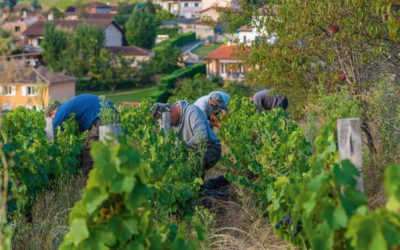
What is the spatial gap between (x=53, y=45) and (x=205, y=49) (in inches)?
753

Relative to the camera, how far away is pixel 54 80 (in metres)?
59.0

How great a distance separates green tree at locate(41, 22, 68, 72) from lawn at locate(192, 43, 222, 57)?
47.4ft

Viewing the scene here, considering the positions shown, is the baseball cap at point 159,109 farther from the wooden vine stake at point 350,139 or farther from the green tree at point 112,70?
the green tree at point 112,70

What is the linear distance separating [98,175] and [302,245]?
1997 millimetres

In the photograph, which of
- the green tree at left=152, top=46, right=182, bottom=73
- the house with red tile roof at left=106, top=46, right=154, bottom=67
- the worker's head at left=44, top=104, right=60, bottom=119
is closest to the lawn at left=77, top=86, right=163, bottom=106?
the green tree at left=152, top=46, right=182, bottom=73

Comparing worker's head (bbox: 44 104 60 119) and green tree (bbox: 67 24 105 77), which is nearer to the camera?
worker's head (bbox: 44 104 60 119)

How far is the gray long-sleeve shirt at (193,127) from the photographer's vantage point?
26.6 feet

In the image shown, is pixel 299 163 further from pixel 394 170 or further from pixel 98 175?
pixel 394 170

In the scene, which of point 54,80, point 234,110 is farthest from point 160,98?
point 234,110

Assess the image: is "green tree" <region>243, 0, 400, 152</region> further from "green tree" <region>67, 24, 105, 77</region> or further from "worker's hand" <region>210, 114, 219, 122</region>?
"green tree" <region>67, 24, 105, 77</region>

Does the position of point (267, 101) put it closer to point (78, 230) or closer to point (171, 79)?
point (78, 230)

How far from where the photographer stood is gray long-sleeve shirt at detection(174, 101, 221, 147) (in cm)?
812

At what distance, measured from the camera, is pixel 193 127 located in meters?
8.24

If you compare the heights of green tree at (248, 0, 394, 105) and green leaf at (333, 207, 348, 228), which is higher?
green tree at (248, 0, 394, 105)
